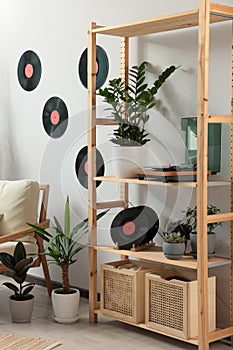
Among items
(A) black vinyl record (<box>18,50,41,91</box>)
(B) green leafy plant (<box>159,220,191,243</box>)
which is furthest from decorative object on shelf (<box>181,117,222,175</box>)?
(A) black vinyl record (<box>18,50,41,91</box>)

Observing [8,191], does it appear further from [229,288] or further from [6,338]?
[229,288]

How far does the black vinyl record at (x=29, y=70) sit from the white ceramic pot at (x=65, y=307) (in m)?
1.75

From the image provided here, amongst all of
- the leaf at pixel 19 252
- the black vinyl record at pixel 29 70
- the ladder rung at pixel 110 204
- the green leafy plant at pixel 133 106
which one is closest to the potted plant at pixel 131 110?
the green leafy plant at pixel 133 106

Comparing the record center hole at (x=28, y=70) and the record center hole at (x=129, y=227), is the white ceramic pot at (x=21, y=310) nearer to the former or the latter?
the record center hole at (x=129, y=227)

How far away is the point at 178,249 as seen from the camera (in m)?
3.63

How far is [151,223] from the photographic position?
3918 mm

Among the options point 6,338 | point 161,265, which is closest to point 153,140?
point 161,265

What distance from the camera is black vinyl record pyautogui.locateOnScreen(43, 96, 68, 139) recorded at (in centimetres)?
491

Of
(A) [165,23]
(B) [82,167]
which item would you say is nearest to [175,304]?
(B) [82,167]

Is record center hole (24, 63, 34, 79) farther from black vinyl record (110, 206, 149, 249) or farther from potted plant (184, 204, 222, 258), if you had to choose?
potted plant (184, 204, 222, 258)

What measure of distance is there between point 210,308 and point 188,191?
2.34 feet

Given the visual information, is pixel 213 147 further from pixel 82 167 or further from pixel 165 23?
pixel 82 167

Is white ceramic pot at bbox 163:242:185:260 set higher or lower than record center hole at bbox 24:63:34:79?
lower

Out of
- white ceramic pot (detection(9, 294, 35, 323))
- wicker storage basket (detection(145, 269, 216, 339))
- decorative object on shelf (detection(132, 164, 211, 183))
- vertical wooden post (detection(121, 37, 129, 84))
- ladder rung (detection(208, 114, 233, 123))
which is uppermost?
vertical wooden post (detection(121, 37, 129, 84))
